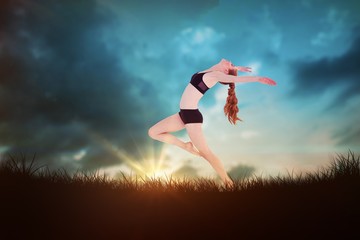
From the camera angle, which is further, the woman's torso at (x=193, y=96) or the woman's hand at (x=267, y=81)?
the woman's torso at (x=193, y=96)

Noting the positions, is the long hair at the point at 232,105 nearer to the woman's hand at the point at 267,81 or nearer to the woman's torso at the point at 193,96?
the woman's torso at the point at 193,96

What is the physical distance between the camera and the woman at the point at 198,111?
302 inches

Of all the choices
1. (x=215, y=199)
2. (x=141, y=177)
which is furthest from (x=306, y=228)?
(x=141, y=177)

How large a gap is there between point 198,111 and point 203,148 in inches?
26.9

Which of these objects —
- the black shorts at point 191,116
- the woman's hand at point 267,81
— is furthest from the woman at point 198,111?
the woman's hand at point 267,81

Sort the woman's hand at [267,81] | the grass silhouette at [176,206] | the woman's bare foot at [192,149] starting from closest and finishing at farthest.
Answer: the grass silhouette at [176,206], the woman's hand at [267,81], the woman's bare foot at [192,149]

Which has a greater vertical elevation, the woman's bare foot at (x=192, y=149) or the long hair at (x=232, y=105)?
the long hair at (x=232, y=105)

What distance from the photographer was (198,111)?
25.6 feet

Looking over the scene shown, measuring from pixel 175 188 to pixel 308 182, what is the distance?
2.35m

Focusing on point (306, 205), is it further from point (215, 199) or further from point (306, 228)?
point (215, 199)

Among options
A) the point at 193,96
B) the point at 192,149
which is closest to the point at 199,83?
the point at 193,96

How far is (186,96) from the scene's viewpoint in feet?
25.5

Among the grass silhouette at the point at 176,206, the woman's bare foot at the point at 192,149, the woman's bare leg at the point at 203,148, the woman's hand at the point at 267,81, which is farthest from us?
the woman's bare foot at the point at 192,149

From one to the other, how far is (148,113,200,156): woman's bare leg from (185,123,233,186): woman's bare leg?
0.22m
